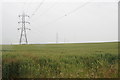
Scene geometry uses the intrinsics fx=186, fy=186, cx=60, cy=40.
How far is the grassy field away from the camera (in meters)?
3.77

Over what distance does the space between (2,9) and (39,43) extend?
131 centimetres

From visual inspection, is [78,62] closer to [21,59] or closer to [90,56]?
[90,56]

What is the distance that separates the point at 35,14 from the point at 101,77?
2.42 metres

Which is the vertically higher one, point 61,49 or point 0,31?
point 0,31

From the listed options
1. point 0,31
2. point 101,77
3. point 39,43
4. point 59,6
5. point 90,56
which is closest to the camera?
point 101,77

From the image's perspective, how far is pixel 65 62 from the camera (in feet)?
13.1

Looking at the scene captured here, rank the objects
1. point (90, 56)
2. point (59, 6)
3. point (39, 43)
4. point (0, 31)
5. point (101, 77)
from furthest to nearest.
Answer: point (0, 31) → point (39, 43) → point (59, 6) → point (90, 56) → point (101, 77)

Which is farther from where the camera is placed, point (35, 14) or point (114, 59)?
point (35, 14)

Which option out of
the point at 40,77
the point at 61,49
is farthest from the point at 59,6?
the point at 40,77

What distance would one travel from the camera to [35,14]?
16.3 ft

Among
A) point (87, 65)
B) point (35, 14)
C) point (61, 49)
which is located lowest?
point (87, 65)

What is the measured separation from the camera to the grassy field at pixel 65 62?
12.4 feet

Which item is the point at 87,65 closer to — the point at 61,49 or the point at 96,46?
the point at 96,46

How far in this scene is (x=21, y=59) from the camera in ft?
14.2
